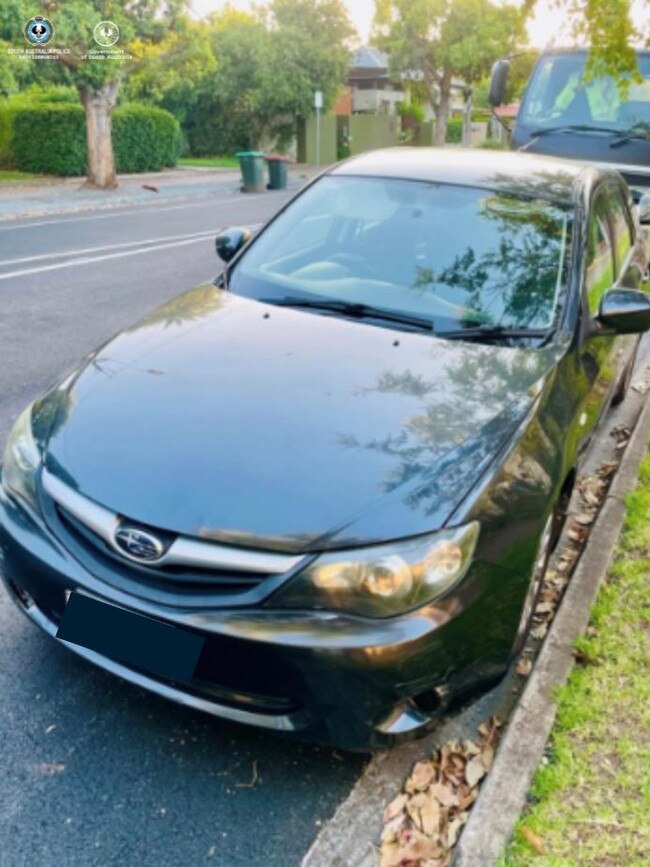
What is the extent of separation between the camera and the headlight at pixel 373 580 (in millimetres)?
1996

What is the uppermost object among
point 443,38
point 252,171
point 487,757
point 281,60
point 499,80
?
point 443,38

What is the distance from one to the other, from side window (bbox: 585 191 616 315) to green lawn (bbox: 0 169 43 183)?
20.0 m

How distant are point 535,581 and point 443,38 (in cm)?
3582

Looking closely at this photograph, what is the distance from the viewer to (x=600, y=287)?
3.52 metres

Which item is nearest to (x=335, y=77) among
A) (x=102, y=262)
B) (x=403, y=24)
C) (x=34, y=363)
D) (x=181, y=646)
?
(x=403, y=24)

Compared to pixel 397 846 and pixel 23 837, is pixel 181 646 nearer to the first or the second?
pixel 23 837

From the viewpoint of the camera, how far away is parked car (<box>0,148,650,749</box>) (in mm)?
2018

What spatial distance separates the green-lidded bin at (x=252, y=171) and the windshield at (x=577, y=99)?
13.5 meters

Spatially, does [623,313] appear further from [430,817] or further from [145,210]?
[145,210]

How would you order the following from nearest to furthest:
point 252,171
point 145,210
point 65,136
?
1. point 145,210
2. point 252,171
3. point 65,136

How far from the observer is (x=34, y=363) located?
18.6ft

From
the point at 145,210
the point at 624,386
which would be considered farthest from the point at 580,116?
the point at 145,210

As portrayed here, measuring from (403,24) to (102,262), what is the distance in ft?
96.3

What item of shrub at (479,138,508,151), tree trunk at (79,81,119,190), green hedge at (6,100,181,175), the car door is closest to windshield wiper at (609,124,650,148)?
shrub at (479,138,508,151)
